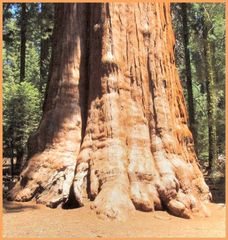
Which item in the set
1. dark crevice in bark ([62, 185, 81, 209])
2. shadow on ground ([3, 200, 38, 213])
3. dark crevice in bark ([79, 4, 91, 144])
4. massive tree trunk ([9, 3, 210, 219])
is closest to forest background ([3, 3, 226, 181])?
massive tree trunk ([9, 3, 210, 219])

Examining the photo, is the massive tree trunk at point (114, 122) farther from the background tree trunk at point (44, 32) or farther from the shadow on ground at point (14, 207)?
the background tree trunk at point (44, 32)

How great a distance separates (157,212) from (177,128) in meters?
2.25

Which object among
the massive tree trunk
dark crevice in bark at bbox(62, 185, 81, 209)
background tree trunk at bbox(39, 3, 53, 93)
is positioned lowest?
dark crevice in bark at bbox(62, 185, 81, 209)

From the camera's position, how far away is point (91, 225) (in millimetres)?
7148

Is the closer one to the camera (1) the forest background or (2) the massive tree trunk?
(2) the massive tree trunk

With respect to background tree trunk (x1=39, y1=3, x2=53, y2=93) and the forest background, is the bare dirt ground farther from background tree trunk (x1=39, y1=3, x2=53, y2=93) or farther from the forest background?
background tree trunk (x1=39, y1=3, x2=53, y2=93)

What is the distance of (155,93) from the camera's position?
9617 millimetres

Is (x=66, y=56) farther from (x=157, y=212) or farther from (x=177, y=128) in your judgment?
(x=157, y=212)

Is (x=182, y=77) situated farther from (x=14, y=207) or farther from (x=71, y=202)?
(x=14, y=207)

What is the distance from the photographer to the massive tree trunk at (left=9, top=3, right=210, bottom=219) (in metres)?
8.57

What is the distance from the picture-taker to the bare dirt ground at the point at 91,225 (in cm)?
672

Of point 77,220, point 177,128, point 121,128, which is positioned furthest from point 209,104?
point 77,220

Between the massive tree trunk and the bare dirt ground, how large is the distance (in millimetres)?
306

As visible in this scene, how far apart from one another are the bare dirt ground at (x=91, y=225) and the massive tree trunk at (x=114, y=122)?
12.0 inches
